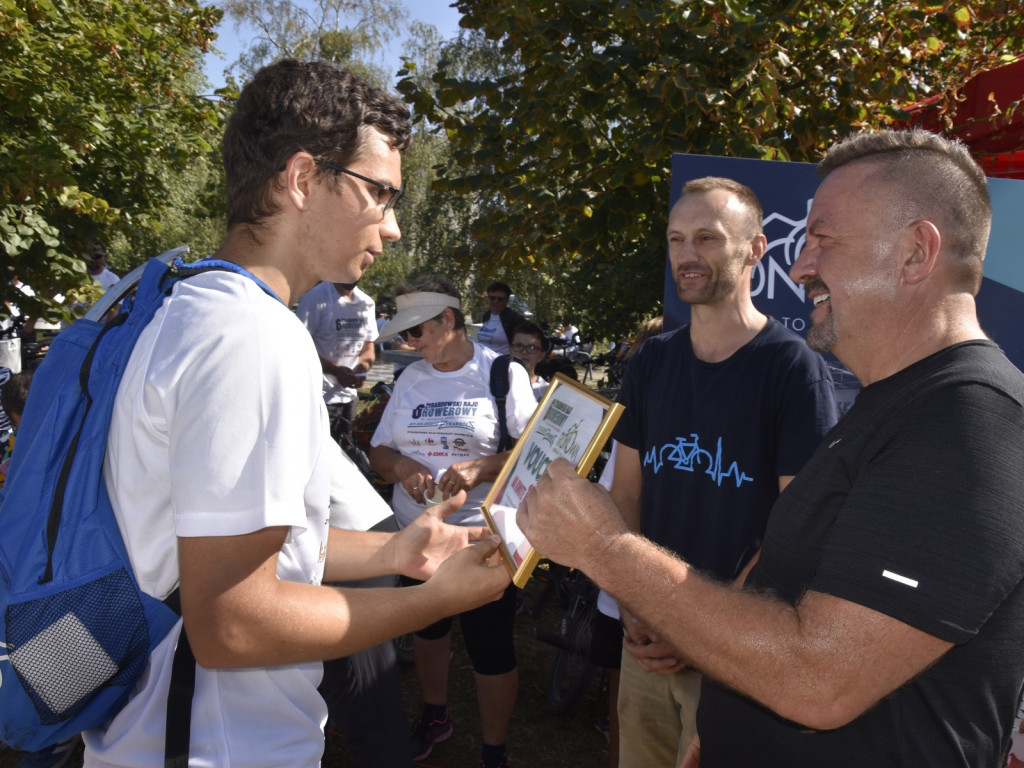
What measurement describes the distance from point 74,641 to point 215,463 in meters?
0.39

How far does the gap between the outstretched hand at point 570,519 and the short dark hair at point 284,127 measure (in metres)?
0.78

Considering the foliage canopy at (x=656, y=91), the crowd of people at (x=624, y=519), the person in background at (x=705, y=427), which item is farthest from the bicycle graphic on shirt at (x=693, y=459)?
the foliage canopy at (x=656, y=91)

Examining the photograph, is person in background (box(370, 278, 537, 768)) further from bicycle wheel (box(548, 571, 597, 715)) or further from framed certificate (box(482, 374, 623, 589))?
framed certificate (box(482, 374, 623, 589))

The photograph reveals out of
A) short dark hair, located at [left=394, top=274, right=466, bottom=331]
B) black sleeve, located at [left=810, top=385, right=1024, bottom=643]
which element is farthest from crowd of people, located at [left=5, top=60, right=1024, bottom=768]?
short dark hair, located at [left=394, top=274, right=466, bottom=331]

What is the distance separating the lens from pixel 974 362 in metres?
1.27

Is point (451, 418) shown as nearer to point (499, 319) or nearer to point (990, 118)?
point (990, 118)

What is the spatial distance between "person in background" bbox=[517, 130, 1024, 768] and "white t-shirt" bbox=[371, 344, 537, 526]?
2.05 meters

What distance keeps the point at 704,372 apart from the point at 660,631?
1279mm

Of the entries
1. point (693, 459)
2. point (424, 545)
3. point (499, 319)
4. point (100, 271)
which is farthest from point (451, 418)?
point (100, 271)

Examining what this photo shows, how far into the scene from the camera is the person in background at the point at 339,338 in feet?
21.2

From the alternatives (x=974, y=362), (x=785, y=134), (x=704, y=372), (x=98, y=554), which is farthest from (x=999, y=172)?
(x=98, y=554)

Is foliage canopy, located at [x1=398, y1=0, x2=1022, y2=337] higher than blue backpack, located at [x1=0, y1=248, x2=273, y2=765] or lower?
higher

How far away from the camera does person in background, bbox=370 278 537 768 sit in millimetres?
3545

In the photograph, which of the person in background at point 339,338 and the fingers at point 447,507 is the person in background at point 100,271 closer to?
the person in background at point 339,338
